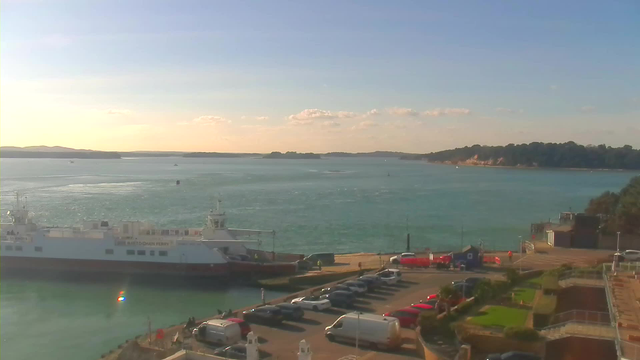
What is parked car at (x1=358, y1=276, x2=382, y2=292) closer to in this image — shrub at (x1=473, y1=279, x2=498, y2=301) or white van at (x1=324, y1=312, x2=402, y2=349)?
shrub at (x1=473, y1=279, x2=498, y2=301)

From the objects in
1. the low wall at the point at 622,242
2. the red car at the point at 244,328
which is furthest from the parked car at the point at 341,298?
the low wall at the point at 622,242

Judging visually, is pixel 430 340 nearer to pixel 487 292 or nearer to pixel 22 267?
pixel 487 292

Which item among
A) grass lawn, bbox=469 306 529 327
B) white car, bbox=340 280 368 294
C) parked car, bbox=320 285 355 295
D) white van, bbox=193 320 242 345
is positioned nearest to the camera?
grass lawn, bbox=469 306 529 327

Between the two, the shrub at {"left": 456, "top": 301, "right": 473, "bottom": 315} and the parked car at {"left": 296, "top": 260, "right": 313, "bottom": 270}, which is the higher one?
the shrub at {"left": 456, "top": 301, "right": 473, "bottom": 315}

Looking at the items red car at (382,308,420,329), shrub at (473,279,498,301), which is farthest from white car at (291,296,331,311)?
shrub at (473,279,498,301)

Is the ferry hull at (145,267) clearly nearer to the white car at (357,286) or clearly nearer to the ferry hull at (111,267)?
the ferry hull at (111,267)

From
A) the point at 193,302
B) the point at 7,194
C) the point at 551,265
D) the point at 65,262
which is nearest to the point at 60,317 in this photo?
the point at 193,302
